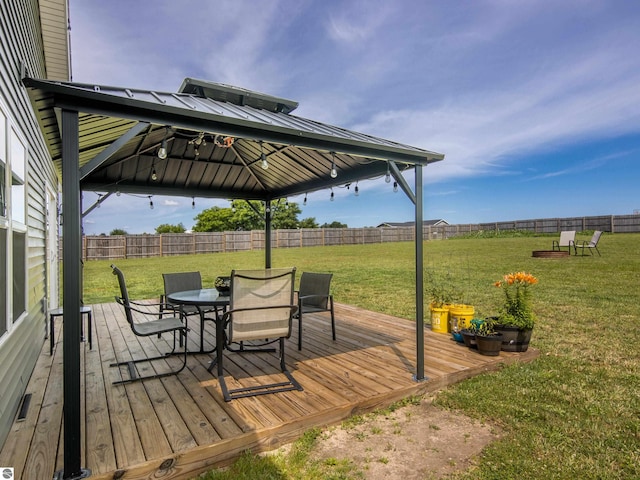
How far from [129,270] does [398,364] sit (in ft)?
40.4

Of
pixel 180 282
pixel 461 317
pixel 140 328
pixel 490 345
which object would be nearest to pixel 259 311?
pixel 140 328

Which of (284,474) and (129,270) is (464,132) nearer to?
(129,270)

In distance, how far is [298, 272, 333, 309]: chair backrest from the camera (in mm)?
4125

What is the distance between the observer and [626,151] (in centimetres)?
2678

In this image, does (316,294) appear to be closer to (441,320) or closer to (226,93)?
(441,320)

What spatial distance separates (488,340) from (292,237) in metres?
19.8

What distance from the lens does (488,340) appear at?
3.60 meters

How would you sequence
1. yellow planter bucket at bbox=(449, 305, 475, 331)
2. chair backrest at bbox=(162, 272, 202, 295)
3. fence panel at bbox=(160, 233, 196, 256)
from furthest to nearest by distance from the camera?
fence panel at bbox=(160, 233, 196, 256), chair backrest at bbox=(162, 272, 202, 295), yellow planter bucket at bbox=(449, 305, 475, 331)

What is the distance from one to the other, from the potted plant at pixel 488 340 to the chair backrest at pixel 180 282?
11.2 ft

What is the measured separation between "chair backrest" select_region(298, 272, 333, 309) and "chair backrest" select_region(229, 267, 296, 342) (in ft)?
3.75

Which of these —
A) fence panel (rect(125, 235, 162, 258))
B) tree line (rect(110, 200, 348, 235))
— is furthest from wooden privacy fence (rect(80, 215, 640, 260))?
tree line (rect(110, 200, 348, 235))

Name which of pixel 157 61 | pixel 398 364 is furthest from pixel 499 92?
pixel 398 364

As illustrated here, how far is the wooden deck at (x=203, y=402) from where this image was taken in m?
1.92

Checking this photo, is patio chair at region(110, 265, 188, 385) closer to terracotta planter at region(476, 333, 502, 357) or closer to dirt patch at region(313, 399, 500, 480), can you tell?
dirt patch at region(313, 399, 500, 480)
